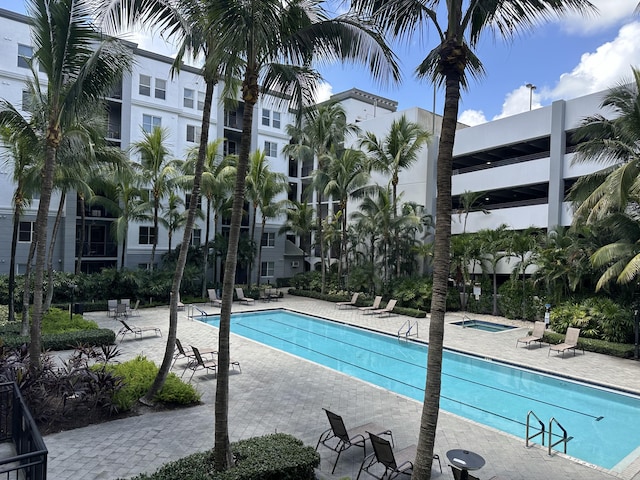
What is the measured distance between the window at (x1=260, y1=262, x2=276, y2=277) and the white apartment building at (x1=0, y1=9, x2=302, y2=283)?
84mm

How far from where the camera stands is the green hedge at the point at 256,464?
5.87 metres

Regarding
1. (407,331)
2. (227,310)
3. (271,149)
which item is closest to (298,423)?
(227,310)

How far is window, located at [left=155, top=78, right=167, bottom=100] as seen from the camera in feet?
102

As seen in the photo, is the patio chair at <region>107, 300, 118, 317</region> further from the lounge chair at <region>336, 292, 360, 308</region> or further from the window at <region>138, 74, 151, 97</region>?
the window at <region>138, 74, 151, 97</region>

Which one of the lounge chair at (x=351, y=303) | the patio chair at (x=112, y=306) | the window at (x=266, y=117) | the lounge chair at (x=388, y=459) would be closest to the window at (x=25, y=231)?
the patio chair at (x=112, y=306)

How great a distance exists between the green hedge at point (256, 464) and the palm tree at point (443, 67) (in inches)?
74.2

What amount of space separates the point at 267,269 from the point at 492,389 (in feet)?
86.7

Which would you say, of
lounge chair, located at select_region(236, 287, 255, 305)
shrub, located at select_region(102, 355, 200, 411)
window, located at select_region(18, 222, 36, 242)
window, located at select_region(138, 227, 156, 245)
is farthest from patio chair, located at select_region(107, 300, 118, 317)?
shrub, located at select_region(102, 355, 200, 411)

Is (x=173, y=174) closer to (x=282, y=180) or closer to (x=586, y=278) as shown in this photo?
(x=282, y=180)

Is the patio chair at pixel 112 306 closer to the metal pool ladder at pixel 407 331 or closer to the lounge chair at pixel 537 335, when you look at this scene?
the metal pool ladder at pixel 407 331

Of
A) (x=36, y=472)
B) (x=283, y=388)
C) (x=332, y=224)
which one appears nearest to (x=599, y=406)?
(x=283, y=388)

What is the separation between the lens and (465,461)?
5.47 m

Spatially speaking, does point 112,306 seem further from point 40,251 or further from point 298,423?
point 298,423

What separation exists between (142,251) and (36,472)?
27.8 metres
